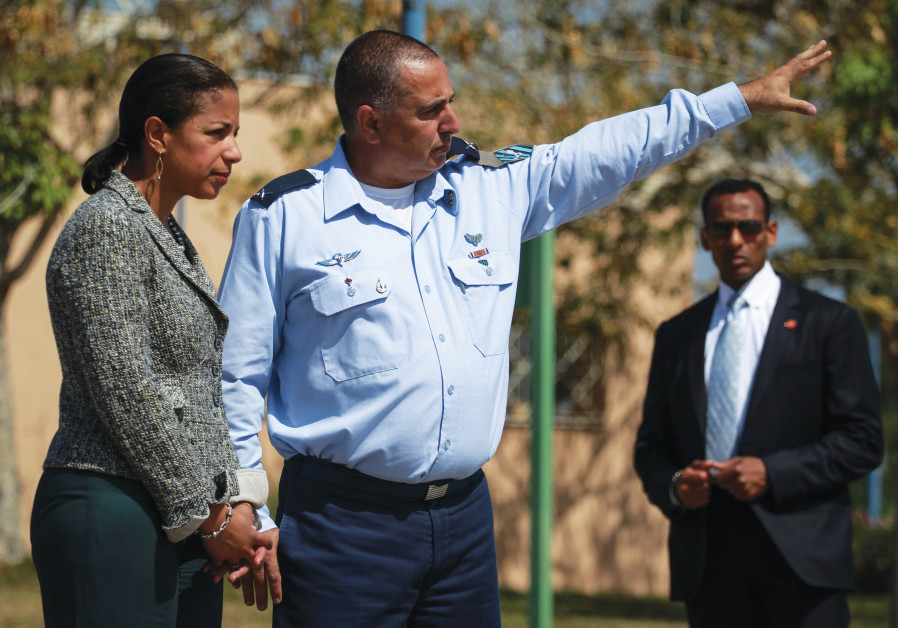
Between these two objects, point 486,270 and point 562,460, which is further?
point 562,460

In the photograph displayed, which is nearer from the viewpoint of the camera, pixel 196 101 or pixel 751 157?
pixel 196 101

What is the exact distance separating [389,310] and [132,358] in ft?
2.11

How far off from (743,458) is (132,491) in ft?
6.37

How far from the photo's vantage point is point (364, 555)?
254 cm

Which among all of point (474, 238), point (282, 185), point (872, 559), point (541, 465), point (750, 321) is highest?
point (282, 185)

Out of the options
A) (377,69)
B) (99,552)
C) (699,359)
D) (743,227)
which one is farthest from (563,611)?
(99,552)

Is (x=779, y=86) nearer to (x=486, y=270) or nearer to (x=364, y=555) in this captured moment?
(x=486, y=270)

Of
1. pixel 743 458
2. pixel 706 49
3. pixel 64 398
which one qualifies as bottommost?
pixel 743 458

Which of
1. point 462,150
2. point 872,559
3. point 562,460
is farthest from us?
point 562,460

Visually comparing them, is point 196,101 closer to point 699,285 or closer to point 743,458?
point 743,458

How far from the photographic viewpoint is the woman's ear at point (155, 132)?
7.84ft

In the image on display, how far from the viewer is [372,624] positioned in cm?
254

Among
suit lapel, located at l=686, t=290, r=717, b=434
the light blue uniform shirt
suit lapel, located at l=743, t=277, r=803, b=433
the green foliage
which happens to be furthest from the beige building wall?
the light blue uniform shirt

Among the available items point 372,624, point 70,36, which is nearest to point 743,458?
point 372,624
